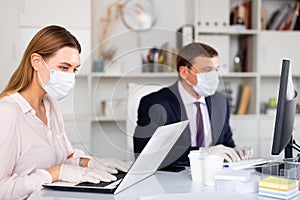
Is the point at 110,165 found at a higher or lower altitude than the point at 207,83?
lower

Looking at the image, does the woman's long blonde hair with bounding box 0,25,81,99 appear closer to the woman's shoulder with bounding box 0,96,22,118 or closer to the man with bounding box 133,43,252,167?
the woman's shoulder with bounding box 0,96,22,118

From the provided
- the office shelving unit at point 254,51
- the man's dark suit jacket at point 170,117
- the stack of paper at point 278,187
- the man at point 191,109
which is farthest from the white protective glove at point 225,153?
the office shelving unit at point 254,51

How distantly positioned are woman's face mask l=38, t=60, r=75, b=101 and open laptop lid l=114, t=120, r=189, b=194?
0.45 metres

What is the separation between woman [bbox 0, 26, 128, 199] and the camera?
1480 mm

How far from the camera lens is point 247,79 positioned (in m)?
3.75

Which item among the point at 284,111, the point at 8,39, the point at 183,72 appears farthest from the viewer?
the point at 8,39

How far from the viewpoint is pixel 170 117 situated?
162cm

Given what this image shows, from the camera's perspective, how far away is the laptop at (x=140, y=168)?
51.2 inches

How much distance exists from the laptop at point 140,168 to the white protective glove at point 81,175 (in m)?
0.02

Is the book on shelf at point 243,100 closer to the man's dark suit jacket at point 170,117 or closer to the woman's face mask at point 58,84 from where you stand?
the man's dark suit jacket at point 170,117

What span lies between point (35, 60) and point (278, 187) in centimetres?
97

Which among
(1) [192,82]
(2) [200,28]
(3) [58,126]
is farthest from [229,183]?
(2) [200,28]

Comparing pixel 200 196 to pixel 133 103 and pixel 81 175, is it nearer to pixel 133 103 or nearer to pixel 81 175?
pixel 81 175

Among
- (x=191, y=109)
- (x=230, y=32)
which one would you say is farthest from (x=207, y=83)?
(x=230, y=32)
